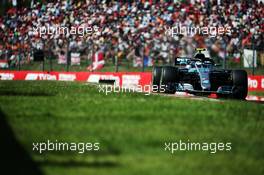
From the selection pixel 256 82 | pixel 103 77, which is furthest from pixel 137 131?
pixel 103 77

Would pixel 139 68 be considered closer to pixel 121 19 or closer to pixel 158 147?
pixel 121 19

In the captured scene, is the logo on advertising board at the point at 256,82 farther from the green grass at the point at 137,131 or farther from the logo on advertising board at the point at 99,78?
the green grass at the point at 137,131

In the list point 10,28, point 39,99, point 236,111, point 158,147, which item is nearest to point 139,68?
point 10,28

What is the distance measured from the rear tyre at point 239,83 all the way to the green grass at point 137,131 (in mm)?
4228

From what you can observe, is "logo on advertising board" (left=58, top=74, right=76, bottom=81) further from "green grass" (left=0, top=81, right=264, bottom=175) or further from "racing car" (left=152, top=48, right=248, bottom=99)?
"green grass" (left=0, top=81, right=264, bottom=175)

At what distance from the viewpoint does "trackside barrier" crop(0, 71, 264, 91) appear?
29.0 meters

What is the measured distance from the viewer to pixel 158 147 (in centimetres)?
883

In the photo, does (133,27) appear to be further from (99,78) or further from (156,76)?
(156,76)

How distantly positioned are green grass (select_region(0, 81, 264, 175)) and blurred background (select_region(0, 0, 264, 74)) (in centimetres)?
1319

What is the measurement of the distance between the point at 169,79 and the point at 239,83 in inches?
82.4

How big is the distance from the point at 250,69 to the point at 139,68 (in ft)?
16.7

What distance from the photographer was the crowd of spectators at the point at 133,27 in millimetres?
29891

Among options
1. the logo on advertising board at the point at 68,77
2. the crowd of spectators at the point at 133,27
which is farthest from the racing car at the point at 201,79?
the logo on advertising board at the point at 68,77

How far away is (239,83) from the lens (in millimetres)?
20172
